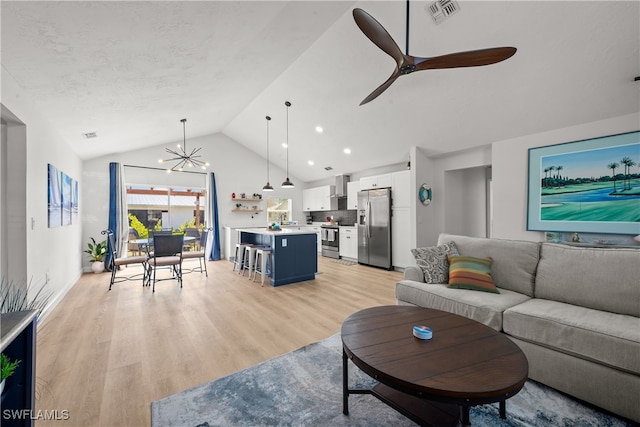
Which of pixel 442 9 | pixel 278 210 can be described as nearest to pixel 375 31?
pixel 442 9

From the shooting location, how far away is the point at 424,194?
5316mm

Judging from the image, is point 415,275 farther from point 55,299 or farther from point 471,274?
point 55,299

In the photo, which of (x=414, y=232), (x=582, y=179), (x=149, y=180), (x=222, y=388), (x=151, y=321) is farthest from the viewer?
(x=149, y=180)

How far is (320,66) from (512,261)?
3.57 meters

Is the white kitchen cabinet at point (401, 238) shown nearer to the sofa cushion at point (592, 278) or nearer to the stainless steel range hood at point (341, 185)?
the stainless steel range hood at point (341, 185)

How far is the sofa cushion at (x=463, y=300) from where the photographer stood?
6.99 ft

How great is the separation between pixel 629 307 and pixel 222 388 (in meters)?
2.90

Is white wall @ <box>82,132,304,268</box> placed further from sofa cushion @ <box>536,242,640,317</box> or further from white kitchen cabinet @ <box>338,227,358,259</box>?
sofa cushion @ <box>536,242,640,317</box>

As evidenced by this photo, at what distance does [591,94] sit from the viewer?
316 centimetres

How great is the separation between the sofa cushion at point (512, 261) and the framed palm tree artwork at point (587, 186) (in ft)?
5.60

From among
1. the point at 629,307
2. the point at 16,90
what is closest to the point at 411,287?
the point at 629,307

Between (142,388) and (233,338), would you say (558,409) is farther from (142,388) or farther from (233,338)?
(142,388)

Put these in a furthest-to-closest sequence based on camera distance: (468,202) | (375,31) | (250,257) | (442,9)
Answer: (468,202) < (250,257) < (442,9) < (375,31)

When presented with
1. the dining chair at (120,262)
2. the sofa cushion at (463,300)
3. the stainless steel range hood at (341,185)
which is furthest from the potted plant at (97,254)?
the sofa cushion at (463,300)
